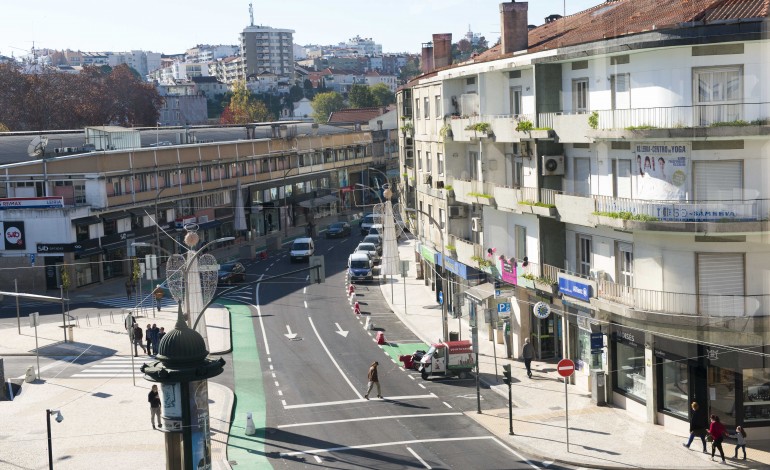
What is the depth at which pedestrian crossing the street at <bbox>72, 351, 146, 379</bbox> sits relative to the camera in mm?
48438

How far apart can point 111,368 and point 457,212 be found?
19.6m

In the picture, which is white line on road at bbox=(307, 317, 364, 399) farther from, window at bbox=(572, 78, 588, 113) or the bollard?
window at bbox=(572, 78, 588, 113)

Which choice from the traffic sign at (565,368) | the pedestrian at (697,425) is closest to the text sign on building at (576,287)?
the traffic sign at (565,368)

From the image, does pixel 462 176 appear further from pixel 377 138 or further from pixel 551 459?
pixel 377 138

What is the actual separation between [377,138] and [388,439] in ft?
338

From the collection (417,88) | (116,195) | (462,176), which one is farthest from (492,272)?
(116,195)

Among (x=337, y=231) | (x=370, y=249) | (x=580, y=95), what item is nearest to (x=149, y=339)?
(x=580, y=95)

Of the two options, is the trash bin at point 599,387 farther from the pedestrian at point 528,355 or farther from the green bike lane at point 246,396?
the green bike lane at point 246,396

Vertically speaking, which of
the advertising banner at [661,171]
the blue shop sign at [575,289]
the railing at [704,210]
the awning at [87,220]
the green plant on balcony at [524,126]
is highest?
the green plant on balcony at [524,126]

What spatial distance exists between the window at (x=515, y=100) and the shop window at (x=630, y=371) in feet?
43.3

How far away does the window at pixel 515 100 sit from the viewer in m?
48.1

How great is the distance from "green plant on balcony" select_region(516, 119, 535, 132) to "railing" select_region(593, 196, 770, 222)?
8638 mm

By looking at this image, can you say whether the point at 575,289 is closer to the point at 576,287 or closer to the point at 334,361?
the point at 576,287

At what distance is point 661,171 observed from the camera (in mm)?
35969
